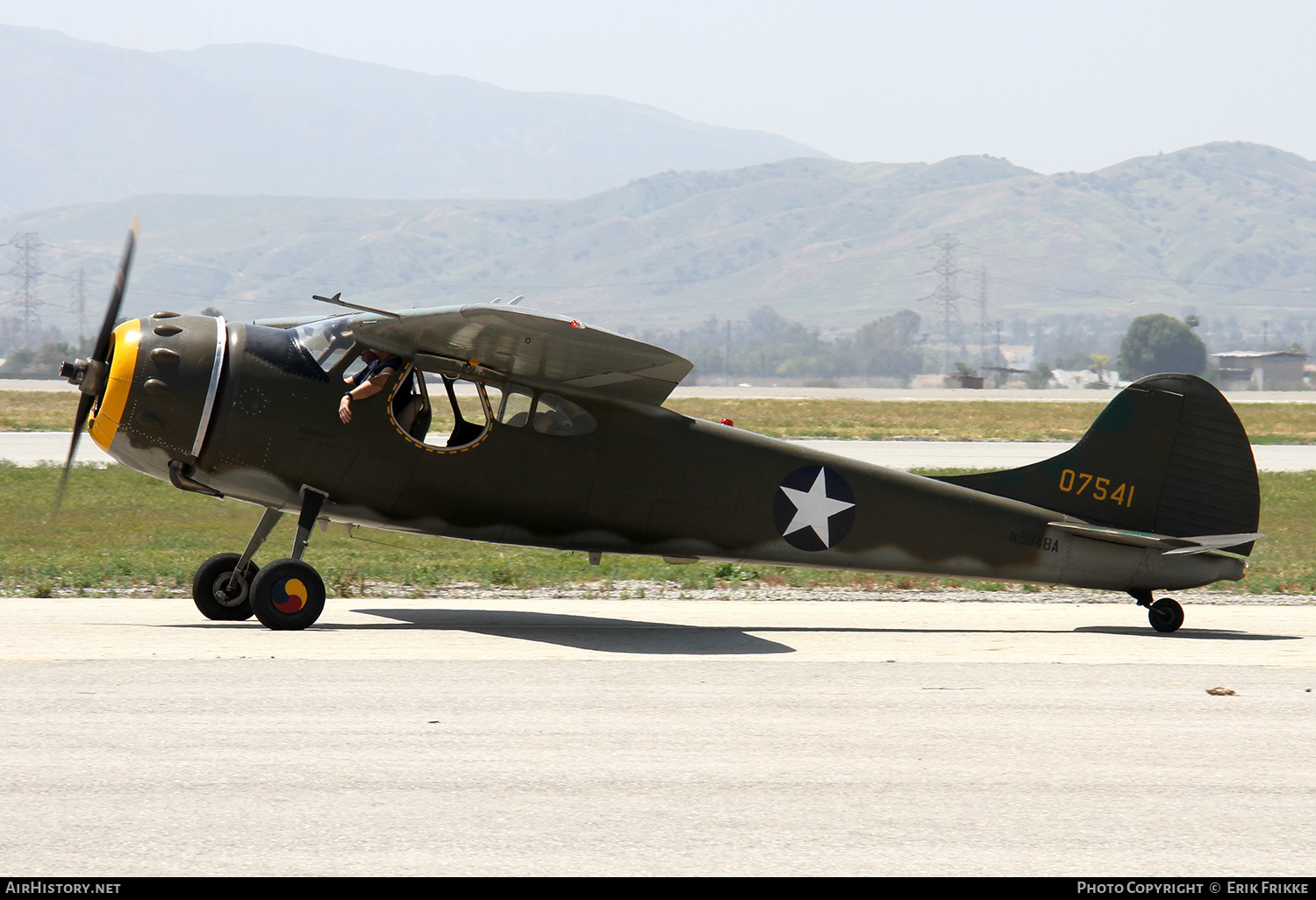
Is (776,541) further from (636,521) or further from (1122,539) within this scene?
(1122,539)

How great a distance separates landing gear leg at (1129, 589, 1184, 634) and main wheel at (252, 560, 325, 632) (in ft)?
24.6

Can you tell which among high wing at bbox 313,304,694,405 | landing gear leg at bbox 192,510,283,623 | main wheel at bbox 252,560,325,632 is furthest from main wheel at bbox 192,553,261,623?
high wing at bbox 313,304,694,405

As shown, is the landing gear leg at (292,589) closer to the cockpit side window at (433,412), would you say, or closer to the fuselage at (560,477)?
the fuselage at (560,477)

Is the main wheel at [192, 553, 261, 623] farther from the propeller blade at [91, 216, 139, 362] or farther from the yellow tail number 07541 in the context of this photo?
the yellow tail number 07541

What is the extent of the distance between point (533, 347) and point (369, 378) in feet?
4.86

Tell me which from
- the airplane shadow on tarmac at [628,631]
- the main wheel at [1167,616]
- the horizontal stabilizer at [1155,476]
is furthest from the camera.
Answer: the horizontal stabilizer at [1155,476]

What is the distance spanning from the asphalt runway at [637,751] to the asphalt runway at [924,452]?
807 inches

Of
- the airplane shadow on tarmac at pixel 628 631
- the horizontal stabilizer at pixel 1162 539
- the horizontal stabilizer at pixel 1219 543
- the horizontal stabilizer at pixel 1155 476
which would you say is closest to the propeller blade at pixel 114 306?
the airplane shadow on tarmac at pixel 628 631

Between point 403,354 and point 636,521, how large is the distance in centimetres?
245

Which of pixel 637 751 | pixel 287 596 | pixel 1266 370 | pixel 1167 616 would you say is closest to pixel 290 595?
pixel 287 596

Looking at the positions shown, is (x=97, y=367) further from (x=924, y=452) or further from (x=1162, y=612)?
(x=924, y=452)

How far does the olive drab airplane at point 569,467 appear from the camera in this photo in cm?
1005

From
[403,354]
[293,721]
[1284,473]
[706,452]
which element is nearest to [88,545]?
[403,354]

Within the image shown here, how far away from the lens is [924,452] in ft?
125
